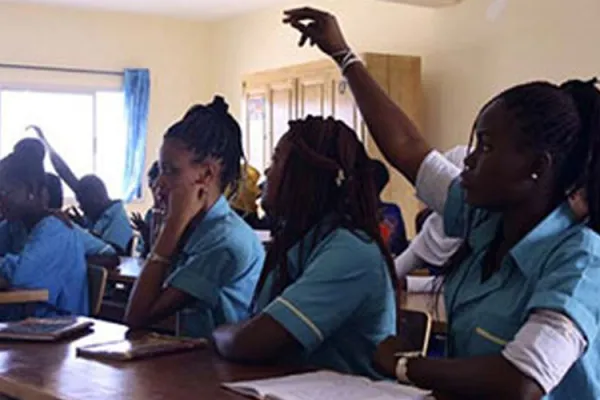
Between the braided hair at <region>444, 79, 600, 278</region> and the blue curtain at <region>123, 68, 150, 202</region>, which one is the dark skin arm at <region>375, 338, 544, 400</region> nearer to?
the braided hair at <region>444, 79, 600, 278</region>

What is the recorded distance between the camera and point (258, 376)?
1724mm

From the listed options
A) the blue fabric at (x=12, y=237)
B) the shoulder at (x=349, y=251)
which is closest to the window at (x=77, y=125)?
the blue fabric at (x=12, y=237)

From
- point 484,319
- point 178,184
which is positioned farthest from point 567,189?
point 178,184

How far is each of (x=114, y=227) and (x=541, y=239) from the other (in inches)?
171

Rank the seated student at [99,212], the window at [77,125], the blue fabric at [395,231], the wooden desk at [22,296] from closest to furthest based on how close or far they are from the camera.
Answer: the wooden desk at [22,296] → the blue fabric at [395,231] → the seated student at [99,212] → the window at [77,125]

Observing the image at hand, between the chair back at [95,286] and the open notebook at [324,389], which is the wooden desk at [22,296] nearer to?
the chair back at [95,286]

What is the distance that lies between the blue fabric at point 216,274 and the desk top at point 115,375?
Answer: 0.85 feet

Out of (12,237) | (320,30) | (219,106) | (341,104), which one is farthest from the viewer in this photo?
(341,104)

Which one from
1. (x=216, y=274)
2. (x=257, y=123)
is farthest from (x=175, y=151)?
(x=257, y=123)

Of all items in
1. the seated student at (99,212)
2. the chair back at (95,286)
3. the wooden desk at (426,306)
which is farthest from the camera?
the seated student at (99,212)

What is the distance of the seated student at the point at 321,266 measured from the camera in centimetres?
180

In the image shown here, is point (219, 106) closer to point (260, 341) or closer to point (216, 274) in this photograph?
point (216, 274)

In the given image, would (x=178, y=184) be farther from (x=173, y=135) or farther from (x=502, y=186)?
(x=502, y=186)

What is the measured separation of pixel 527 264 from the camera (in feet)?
4.48
